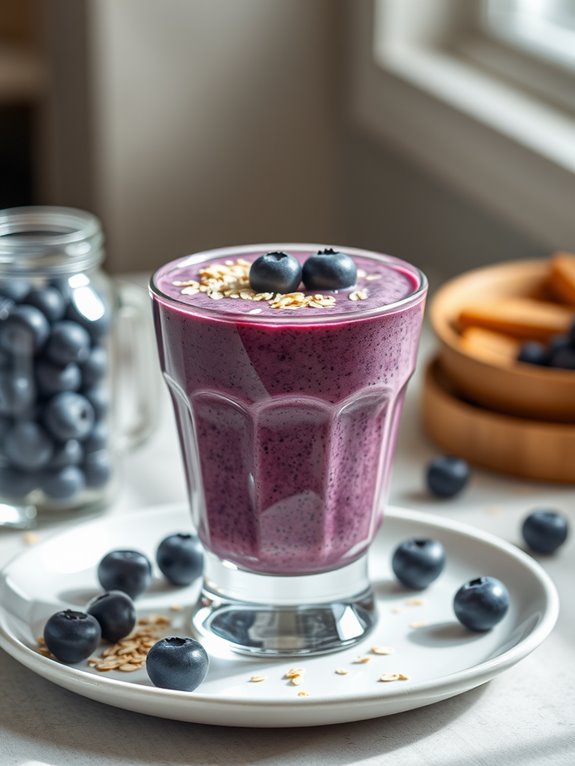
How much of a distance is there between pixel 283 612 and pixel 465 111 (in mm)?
1030

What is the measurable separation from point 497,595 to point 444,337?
422mm

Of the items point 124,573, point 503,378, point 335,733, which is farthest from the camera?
point 503,378

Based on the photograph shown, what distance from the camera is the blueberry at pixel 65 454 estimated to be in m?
1.00

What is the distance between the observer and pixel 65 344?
0.98m

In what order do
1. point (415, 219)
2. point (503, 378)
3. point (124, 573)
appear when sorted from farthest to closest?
point (415, 219) → point (503, 378) → point (124, 573)

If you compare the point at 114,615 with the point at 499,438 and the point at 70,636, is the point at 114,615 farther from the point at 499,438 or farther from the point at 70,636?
the point at 499,438

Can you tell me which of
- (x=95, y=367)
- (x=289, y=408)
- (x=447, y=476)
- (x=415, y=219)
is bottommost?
(x=415, y=219)

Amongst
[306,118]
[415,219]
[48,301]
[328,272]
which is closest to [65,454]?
[48,301]

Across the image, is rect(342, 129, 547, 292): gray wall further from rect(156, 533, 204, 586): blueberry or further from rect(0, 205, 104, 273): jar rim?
rect(156, 533, 204, 586): blueberry

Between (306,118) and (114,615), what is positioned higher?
(114,615)

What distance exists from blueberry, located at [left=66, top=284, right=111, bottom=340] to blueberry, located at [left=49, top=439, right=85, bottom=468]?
90mm

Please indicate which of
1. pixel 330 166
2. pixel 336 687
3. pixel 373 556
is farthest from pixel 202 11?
pixel 336 687

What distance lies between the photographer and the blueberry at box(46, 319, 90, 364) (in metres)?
0.98

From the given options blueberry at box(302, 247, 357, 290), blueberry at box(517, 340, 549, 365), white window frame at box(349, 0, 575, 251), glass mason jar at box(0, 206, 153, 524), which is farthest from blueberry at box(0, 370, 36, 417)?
white window frame at box(349, 0, 575, 251)
